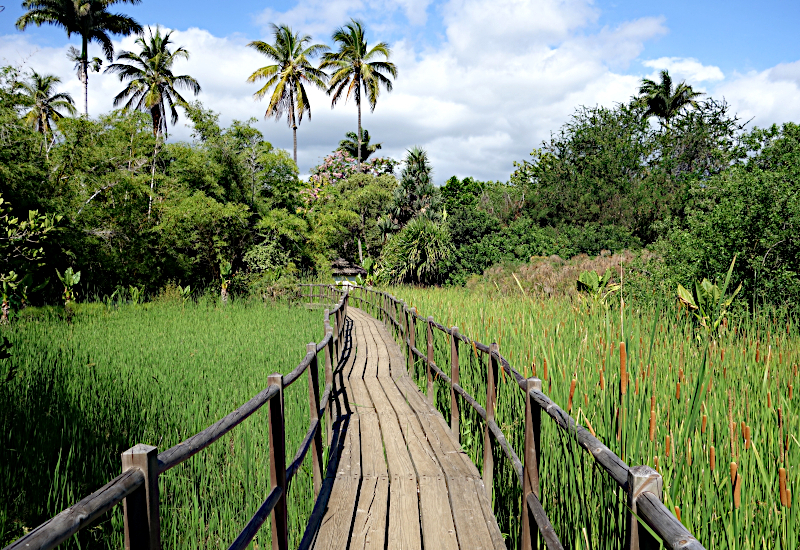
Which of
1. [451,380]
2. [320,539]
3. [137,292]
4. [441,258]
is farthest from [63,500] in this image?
[441,258]

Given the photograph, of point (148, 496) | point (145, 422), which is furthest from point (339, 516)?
point (145, 422)

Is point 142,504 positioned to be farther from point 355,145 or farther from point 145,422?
point 355,145

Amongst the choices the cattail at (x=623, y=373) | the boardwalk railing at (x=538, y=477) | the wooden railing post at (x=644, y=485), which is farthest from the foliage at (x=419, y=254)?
the wooden railing post at (x=644, y=485)

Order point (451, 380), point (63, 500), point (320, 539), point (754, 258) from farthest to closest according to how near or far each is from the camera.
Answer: point (754, 258) → point (451, 380) → point (63, 500) → point (320, 539)

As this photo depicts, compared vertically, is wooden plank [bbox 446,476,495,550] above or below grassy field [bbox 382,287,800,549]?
below

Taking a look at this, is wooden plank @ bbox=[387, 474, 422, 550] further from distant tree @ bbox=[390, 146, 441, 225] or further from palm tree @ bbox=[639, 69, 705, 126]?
palm tree @ bbox=[639, 69, 705, 126]

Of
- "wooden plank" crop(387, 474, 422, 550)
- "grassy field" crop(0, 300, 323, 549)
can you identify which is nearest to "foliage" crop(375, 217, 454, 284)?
"grassy field" crop(0, 300, 323, 549)

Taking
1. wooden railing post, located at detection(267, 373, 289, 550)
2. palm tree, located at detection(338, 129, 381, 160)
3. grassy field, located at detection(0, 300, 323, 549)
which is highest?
palm tree, located at detection(338, 129, 381, 160)

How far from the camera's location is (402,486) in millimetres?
3645

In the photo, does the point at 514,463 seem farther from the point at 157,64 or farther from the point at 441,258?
the point at 157,64

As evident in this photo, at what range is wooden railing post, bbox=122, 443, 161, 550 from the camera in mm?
1302

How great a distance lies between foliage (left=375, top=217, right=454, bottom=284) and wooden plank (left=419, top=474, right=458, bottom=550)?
18.6 m

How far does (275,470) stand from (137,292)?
16.5 metres

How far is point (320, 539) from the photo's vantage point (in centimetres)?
292
